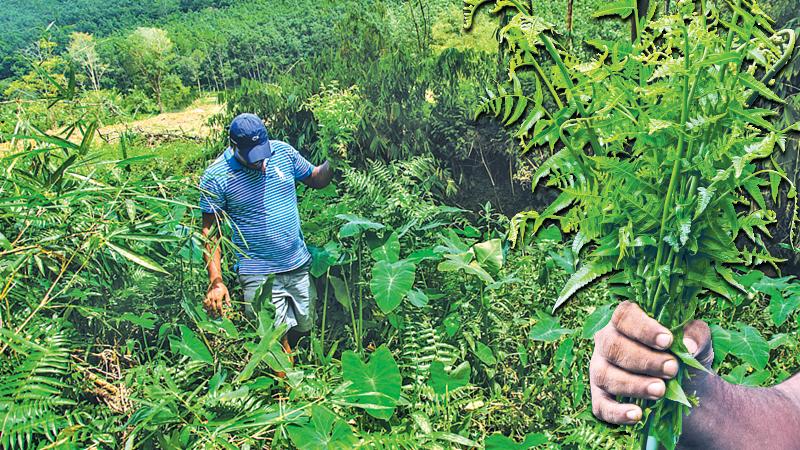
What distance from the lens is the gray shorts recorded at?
8.38 ft

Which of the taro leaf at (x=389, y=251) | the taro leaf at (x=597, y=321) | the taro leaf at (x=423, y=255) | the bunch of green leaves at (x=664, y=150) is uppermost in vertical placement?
the bunch of green leaves at (x=664, y=150)

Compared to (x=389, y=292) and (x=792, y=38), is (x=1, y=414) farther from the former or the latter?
(x=792, y=38)

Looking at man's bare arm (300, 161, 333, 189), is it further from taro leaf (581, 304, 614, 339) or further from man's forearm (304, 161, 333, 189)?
taro leaf (581, 304, 614, 339)

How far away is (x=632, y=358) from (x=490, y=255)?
Answer: 58.5 inches

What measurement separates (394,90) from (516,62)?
295cm

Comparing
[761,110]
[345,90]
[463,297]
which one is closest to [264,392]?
[463,297]

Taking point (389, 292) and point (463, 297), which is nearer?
point (389, 292)

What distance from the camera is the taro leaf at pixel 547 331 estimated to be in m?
1.95

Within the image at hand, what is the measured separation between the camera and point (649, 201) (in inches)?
36.0

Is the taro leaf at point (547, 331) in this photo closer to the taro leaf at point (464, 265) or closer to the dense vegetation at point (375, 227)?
the dense vegetation at point (375, 227)

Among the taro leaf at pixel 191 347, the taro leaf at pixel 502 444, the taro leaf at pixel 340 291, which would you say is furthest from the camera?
the taro leaf at pixel 340 291

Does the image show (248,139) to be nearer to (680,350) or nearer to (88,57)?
(680,350)

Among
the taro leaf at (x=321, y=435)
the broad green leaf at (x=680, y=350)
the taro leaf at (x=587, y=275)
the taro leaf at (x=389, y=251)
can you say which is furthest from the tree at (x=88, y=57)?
the broad green leaf at (x=680, y=350)

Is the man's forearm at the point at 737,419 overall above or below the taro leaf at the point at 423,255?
above
